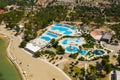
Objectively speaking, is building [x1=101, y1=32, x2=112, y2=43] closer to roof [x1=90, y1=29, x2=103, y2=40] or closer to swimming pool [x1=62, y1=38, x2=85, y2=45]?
roof [x1=90, y1=29, x2=103, y2=40]

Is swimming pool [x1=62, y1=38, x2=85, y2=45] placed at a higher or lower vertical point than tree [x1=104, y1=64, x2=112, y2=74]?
higher

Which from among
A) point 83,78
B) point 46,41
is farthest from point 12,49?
point 83,78

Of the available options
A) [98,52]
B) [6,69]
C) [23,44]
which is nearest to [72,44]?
[98,52]

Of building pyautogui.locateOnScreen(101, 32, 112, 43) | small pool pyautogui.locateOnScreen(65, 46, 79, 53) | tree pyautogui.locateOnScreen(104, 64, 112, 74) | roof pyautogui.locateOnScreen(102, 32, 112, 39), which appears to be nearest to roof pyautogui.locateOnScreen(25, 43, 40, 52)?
small pool pyautogui.locateOnScreen(65, 46, 79, 53)

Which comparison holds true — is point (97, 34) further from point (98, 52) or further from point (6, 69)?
point (6, 69)

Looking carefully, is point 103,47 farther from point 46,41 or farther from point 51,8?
point 51,8

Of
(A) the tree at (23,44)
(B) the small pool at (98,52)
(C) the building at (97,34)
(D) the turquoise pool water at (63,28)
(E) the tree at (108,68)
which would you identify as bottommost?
(B) the small pool at (98,52)

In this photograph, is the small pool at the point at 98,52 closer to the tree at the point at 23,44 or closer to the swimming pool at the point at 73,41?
the swimming pool at the point at 73,41

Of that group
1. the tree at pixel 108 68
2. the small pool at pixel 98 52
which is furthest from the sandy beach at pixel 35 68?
the small pool at pixel 98 52
